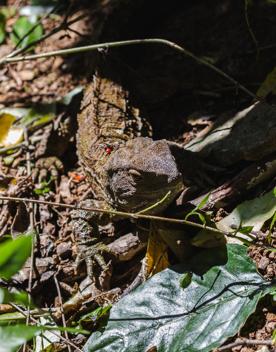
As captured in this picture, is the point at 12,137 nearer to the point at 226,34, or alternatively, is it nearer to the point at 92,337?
the point at 226,34

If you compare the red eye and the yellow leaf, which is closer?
the yellow leaf


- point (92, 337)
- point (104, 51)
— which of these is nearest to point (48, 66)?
point (104, 51)

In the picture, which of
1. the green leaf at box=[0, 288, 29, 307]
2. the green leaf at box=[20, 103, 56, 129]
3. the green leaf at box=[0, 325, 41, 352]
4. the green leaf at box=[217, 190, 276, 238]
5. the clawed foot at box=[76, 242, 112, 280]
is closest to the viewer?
the green leaf at box=[0, 325, 41, 352]

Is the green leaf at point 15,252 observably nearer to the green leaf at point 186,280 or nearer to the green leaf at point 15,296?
the green leaf at point 15,296

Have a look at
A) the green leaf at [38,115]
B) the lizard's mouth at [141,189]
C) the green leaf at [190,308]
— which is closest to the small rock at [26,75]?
the green leaf at [38,115]

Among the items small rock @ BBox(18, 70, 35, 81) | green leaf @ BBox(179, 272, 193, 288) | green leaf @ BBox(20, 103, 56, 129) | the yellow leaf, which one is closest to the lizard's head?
the yellow leaf

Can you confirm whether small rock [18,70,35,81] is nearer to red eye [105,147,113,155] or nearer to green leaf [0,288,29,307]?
red eye [105,147,113,155]
